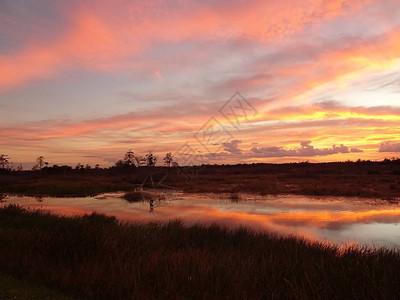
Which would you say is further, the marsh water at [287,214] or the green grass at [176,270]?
the marsh water at [287,214]

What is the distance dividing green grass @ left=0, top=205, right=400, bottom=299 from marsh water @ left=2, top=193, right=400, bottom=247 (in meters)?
4.81

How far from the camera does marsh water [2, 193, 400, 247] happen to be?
16.9m

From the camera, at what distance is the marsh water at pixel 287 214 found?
667 inches

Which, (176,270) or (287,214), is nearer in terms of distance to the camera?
(176,270)

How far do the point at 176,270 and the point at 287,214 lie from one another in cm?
1513

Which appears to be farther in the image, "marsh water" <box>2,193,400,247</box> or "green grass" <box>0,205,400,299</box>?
"marsh water" <box>2,193,400,247</box>

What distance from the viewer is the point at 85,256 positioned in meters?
10.5

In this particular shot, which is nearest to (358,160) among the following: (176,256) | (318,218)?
(318,218)

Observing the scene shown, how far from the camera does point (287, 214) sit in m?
22.6

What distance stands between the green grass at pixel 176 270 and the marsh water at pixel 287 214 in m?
4.81

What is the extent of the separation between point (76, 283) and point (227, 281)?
4.07 m

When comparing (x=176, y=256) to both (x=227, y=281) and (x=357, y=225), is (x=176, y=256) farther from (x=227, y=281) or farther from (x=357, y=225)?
(x=357, y=225)

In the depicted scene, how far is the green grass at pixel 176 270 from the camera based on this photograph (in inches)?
319

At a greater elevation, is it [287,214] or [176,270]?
[176,270]
